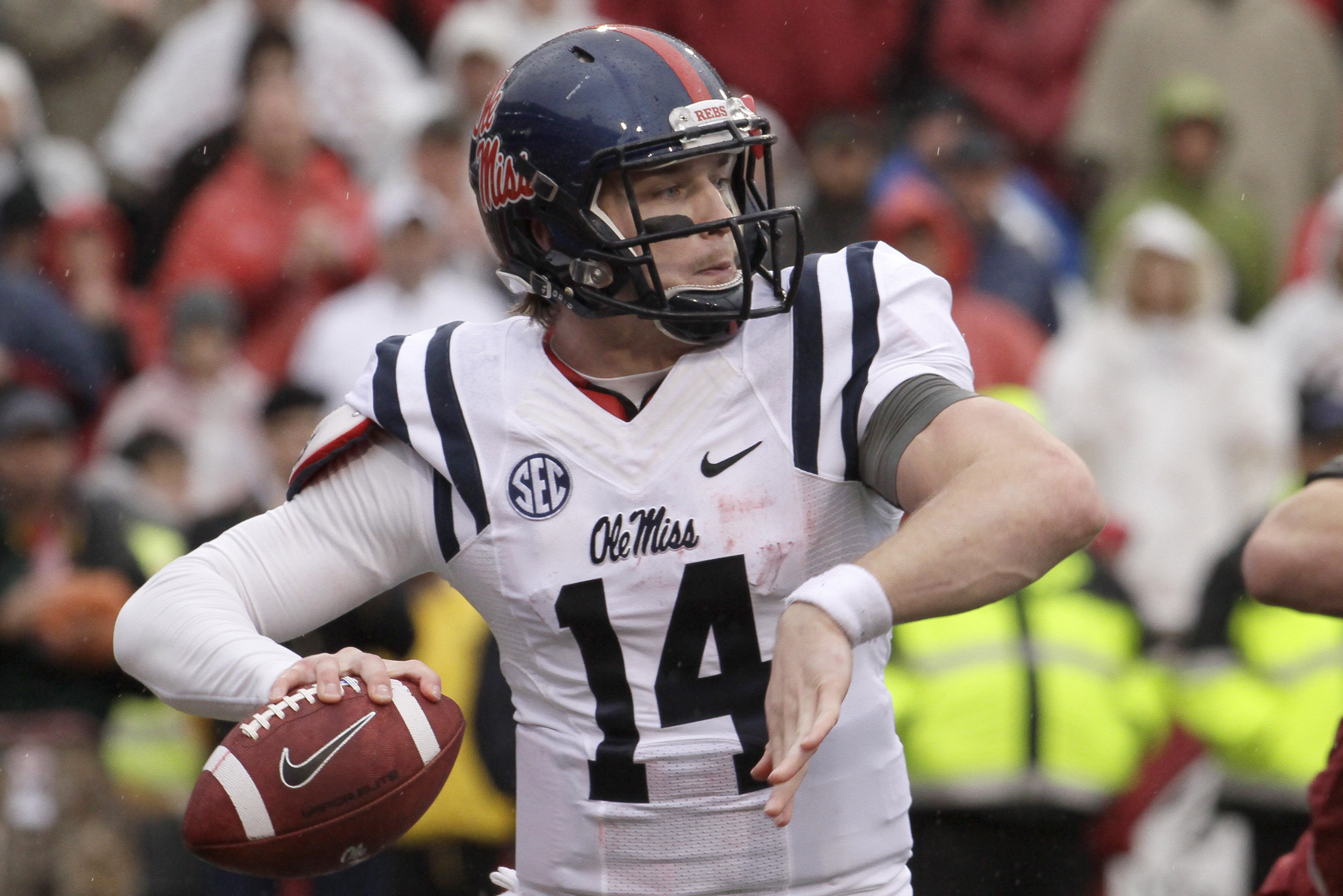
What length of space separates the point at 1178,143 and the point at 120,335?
4.38 m

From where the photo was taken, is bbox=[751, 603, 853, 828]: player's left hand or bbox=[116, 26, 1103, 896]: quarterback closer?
bbox=[751, 603, 853, 828]: player's left hand

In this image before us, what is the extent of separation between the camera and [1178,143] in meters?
7.64

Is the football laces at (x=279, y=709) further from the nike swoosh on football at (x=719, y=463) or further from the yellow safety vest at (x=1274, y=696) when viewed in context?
the yellow safety vest at (x=1274, y=696)

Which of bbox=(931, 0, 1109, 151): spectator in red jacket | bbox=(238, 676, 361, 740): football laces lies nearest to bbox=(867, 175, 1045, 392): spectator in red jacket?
bbox=(931, 0, 1109, 151): spectator in red jacket

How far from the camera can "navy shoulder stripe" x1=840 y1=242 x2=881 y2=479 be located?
102 inches

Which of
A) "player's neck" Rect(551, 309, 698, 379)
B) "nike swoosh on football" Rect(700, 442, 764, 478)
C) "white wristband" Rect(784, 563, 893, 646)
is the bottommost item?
"white wristband" Rect(784, 563, 893, 646)

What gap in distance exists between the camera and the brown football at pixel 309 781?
2.51 meters

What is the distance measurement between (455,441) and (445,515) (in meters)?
0.12

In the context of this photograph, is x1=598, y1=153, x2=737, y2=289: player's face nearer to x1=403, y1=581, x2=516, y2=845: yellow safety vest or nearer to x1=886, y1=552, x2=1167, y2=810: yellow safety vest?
x1=886, y1=552, x2=1167, y2=810: yellow safety vest

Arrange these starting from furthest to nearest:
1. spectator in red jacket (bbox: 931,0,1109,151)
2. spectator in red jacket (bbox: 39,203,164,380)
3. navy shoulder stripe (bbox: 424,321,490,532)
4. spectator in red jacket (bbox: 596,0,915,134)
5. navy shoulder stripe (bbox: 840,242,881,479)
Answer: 1. spectator in red jacket (bbox: 931,0,1109,151)
2. spectator in red jacket (bbox: 596,0,915,134)
3. spectator in red jacket (bbox: 39,203,164,380)
4. navy shoulder stripe (bbox: 424,321,490,532)
5. navy shoulder stripe (bbox: 840,242,881,479)

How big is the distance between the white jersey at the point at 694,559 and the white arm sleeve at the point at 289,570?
5 centimetres

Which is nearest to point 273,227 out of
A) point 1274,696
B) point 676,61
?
point 1274,696

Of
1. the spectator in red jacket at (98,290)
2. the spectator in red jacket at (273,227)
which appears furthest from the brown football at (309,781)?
the spectator in red jacket at (98,290)

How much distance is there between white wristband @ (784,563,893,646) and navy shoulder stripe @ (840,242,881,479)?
357 millimetres
